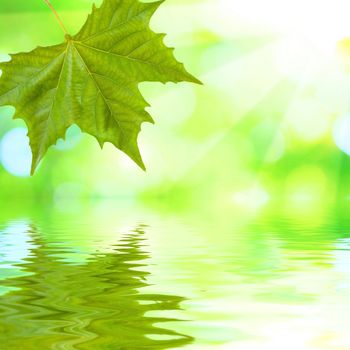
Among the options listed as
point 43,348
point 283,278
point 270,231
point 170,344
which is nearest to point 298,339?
point 170,344

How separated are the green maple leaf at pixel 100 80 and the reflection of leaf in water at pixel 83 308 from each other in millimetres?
510

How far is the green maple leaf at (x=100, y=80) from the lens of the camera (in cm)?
100

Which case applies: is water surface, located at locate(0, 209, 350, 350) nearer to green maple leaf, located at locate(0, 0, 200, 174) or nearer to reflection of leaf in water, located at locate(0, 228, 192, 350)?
reflection of leaf in water, located at locate(0, 228, 192, 350)

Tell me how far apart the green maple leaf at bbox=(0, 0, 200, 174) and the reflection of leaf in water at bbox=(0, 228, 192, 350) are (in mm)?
510

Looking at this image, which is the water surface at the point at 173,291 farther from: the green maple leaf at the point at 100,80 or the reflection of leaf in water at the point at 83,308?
the green maple leaf at the point at 100,80

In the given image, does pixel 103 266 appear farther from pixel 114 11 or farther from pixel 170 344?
pixel 114 11

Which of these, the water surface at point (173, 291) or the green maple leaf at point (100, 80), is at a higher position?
the green maple leaf at point (100, 80)

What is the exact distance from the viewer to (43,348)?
54.6 inches

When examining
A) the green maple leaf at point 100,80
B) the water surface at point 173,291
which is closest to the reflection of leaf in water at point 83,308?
the water surface at point 173,291

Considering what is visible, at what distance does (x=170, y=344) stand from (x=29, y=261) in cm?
144

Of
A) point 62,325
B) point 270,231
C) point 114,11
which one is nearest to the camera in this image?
point 114,11

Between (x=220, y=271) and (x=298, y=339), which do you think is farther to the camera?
(x=220, y=271)

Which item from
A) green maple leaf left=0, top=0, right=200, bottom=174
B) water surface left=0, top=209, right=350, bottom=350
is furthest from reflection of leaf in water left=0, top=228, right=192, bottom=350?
green maple leaf left=0, top=0, right=200, bottom=174

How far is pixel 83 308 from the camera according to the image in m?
1.81
